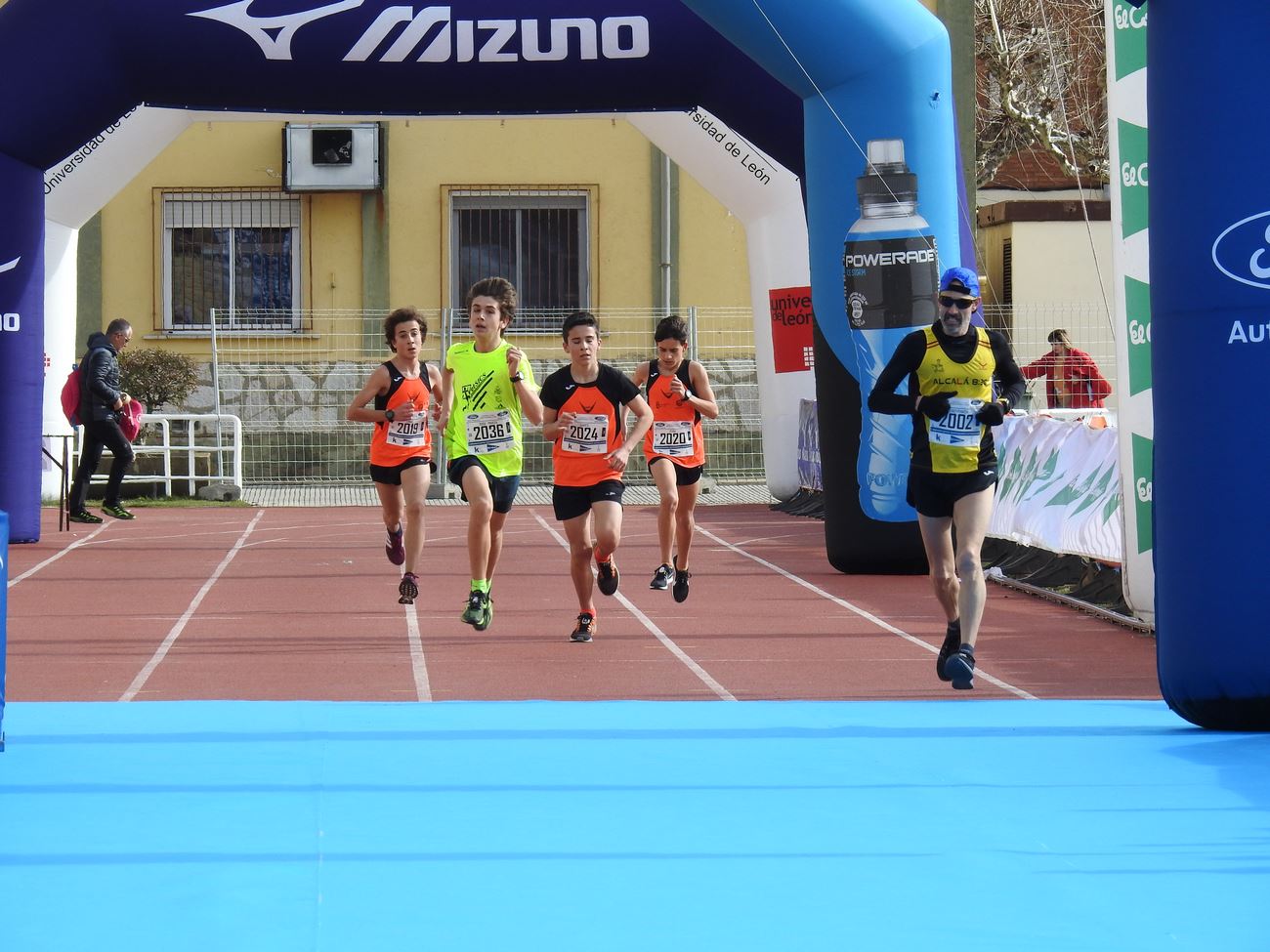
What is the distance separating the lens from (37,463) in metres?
14.6

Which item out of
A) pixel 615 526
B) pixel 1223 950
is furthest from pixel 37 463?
pixel 1223 950

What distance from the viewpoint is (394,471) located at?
451 inches

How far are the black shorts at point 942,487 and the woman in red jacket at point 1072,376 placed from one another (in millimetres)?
9638

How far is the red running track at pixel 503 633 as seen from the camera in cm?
848

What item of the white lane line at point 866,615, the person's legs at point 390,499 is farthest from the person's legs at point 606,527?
the person's legs at point 390,499

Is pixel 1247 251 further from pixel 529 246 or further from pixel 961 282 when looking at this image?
pixel 529 246

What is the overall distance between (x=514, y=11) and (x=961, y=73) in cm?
1308

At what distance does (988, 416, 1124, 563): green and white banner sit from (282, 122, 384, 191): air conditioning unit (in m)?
12.5

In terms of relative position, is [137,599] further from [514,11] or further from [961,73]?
[961,73]

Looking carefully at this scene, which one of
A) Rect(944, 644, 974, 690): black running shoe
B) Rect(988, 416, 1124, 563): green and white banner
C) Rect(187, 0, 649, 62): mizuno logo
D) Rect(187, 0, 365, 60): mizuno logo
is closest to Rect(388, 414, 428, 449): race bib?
Rect(187, 0, 649, 62): mizuno logo

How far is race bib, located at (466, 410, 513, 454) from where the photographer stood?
10156mm

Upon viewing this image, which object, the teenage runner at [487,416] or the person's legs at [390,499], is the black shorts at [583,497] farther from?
the person's legs at [390,499]

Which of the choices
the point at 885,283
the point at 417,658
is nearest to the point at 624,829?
the point at 417,658

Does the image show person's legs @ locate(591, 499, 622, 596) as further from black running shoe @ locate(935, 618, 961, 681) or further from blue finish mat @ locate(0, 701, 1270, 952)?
blue finish mat @ locate(0, 701, 1270, 952)
